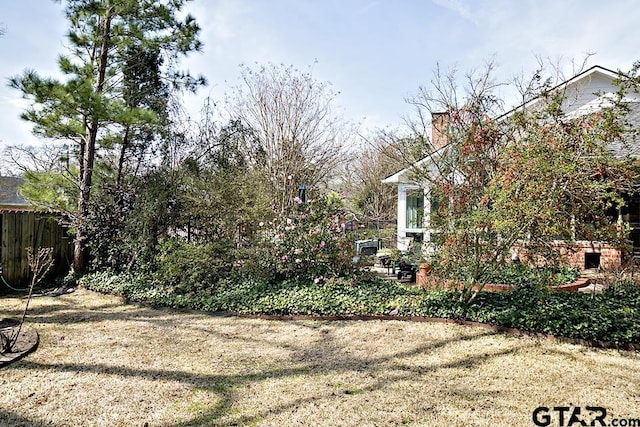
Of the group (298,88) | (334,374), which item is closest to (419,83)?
(298,88)

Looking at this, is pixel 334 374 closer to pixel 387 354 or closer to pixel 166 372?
pixel 387 354

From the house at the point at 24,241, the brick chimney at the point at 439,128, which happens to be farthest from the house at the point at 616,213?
the house at the point at 24,241

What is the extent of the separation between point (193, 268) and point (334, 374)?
4.29 meters

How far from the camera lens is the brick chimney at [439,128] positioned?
23.0 ft

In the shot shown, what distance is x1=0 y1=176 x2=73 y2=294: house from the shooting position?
8.60 meters

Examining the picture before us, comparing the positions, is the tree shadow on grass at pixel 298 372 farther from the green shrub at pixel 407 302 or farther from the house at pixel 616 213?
the house at pixel 616 213

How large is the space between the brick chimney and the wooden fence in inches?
333

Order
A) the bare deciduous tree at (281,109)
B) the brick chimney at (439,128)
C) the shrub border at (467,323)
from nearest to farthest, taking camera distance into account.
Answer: the shrub border at (467,323) → the brick chimney at (439,128) → the bare deciduous tree at (281,109)

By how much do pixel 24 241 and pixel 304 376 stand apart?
7.87 meters


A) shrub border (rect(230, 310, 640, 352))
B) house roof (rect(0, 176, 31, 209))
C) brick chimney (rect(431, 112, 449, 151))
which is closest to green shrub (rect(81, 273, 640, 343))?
shrub border (rect(230, 310, 640, 352))

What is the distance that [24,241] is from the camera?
890 centimetres

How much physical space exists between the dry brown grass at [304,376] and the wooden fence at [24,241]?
3.57 meters

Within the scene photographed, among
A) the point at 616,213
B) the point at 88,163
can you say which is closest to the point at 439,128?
the point at 616,213

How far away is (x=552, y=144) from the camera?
511 centimetres
